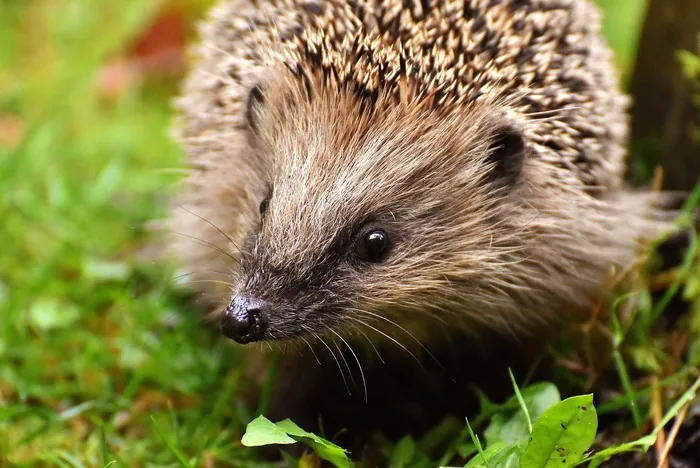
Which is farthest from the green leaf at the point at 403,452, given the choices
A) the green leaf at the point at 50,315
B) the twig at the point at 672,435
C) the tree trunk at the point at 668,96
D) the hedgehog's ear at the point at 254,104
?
the tree trunk at the point at 668,96

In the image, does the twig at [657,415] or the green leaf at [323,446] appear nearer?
the green leaf at [323,446]

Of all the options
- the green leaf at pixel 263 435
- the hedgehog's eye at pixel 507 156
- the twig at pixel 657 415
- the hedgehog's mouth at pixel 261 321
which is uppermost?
the hedgehog's eye at pixel 507 156

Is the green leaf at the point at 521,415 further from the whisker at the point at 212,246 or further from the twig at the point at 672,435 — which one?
the whisker at the point at 212,246

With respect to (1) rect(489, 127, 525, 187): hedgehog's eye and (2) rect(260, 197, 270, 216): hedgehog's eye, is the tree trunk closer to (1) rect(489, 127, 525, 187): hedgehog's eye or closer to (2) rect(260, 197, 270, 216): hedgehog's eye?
(1) rect(489, 127, 525, 187): hedgehog's eye

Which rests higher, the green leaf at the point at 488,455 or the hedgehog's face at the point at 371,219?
the hedgehog's face at the point at 371,219

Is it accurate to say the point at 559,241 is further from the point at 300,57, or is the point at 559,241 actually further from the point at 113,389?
the point at 113,389

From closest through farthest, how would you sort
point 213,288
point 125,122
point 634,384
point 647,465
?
point 647,465
point 634,384
point 213,288
point 125,122

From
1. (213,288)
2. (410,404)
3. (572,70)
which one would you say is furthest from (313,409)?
(572,70)

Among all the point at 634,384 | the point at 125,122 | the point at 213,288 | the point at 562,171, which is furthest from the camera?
the point at 125,122
